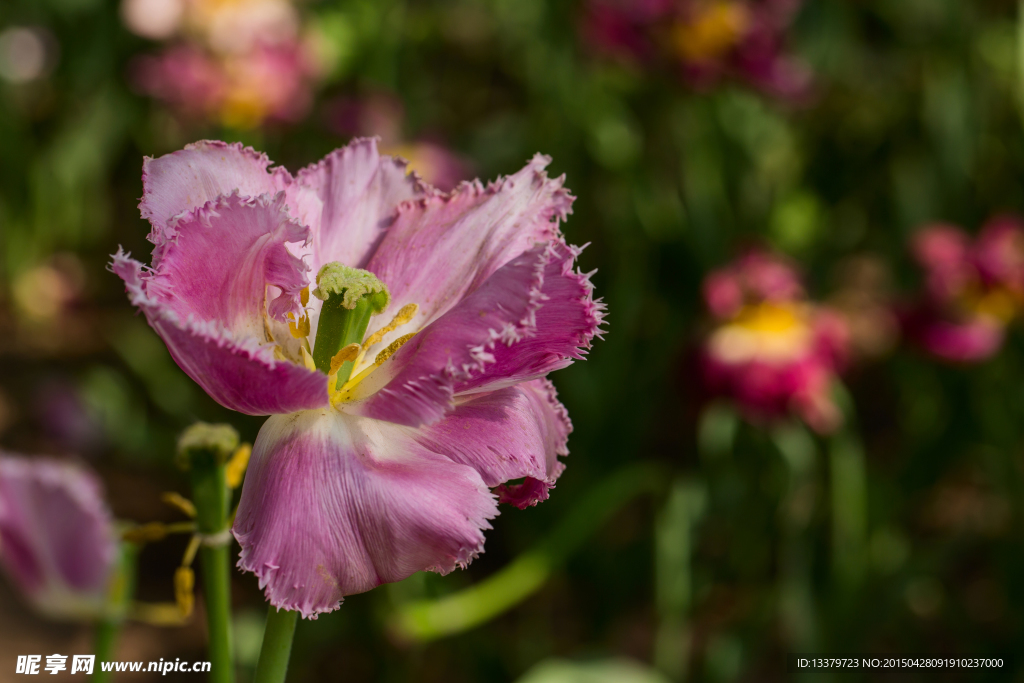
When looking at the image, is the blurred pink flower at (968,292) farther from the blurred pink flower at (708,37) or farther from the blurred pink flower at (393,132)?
the blurred pink flower at (393,132)

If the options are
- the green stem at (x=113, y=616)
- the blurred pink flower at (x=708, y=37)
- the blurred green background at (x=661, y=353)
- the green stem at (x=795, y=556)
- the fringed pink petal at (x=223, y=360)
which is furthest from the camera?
the blurred pink flower at (x=708, y=37)

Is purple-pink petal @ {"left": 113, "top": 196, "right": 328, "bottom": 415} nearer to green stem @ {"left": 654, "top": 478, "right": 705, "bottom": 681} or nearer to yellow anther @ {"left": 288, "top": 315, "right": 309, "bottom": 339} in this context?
yellow anther @ {"left": 288, "top": 315, "right": 309, "bottom": 339}

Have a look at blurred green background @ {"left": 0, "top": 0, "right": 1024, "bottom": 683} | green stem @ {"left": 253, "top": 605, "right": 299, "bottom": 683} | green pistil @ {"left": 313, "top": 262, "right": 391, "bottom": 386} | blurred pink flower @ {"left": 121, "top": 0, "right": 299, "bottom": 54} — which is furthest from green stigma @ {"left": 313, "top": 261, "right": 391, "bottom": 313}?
blurred pink flower @ {"left": 121, "top": 0, "right": 299, "bottom": 54}

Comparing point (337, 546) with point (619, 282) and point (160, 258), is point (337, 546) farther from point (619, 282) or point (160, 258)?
point (619, 282)

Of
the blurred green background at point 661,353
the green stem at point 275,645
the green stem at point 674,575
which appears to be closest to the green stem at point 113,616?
the green stem at point 275,645

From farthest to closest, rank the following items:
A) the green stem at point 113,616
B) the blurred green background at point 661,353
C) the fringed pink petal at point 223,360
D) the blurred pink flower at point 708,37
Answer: the blurred pink flower at point 708,37 → the blurred green background at point 661,353 → the green stem at point 113,616 → the fringed pink petal at point 223,360

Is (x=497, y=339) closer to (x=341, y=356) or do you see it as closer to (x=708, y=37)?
(x=341, y=356)

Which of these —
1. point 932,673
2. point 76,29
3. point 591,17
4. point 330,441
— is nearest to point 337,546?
point 330,441
